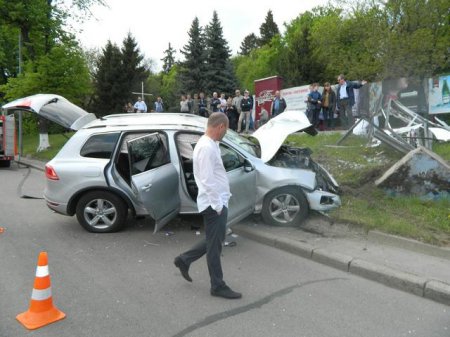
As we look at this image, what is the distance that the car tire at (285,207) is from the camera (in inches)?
264

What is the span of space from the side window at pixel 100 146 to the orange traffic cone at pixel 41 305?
3.19 meters

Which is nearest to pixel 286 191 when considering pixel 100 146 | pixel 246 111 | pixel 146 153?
pixel 146 153

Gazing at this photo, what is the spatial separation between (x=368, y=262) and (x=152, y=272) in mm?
2571

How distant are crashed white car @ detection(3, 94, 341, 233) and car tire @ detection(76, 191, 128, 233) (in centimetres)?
1

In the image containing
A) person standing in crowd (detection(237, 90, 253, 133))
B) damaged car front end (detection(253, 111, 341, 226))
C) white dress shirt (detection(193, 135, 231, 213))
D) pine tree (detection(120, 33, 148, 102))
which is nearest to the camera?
white dress shirt (detection(193, 135, 231, 213))

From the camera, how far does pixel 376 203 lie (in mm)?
7336

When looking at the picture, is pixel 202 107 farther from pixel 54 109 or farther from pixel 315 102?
pixel 54 109

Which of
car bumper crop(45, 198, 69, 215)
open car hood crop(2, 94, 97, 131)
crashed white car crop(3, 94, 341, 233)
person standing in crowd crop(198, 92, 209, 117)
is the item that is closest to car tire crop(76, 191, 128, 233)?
crashed white car crop(3, 94, 341, 233)

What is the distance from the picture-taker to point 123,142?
6992 mm

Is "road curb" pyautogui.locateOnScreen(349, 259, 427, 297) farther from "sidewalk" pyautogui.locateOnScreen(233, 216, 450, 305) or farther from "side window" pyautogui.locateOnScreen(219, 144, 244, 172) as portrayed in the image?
"side window" pyautogui.locateOnScreen(219, 144, 244, 172)

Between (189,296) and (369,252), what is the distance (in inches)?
98.2

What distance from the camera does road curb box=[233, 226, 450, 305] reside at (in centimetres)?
464

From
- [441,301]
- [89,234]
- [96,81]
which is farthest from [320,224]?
[96,81]

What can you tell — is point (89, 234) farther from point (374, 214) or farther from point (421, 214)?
point (421, 214)
